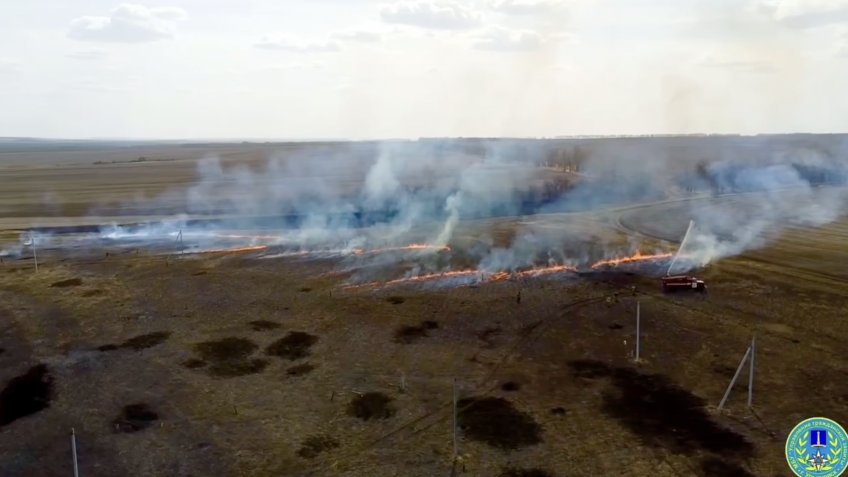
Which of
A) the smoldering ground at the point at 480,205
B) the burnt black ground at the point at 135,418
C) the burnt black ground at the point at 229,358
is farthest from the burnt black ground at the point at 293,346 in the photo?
the smoldering ground at the point at 480,205

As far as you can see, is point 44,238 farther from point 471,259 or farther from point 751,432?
A: point 751,432

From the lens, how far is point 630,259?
5259cm

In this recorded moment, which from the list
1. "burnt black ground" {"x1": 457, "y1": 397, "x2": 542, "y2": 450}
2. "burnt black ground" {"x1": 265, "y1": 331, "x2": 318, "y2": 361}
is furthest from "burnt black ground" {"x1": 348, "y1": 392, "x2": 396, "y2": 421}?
"burnt black ground" {"x1": 265, "y1": 331, "x2": 318, "y2": 361}

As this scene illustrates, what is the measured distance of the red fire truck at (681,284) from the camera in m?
41.9

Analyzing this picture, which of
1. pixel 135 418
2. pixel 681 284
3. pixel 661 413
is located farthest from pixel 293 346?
pixel 681 284

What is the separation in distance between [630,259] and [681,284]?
34.9ft

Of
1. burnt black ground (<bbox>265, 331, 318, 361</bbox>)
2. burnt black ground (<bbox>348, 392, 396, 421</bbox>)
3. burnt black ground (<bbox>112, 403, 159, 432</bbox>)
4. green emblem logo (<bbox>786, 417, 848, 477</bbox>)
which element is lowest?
burnt black ground (<bbox>112, 403, 159, 432</bbox>)

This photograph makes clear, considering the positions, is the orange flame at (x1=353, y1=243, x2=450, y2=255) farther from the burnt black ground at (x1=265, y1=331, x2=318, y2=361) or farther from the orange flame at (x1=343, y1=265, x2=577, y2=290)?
the burnt black ground at (x1=265, y1=331, x2=318, y2=361)

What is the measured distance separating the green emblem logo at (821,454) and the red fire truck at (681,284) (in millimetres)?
21536

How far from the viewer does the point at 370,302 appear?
40719mm

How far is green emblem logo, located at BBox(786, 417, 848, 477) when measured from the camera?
19.8 metres

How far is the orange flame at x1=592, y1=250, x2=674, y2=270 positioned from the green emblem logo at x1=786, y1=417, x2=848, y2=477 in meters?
29.1

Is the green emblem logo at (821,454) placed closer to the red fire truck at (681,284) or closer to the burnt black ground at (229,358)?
the red fire truck at (681,284)

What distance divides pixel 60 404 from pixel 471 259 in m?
32.7
